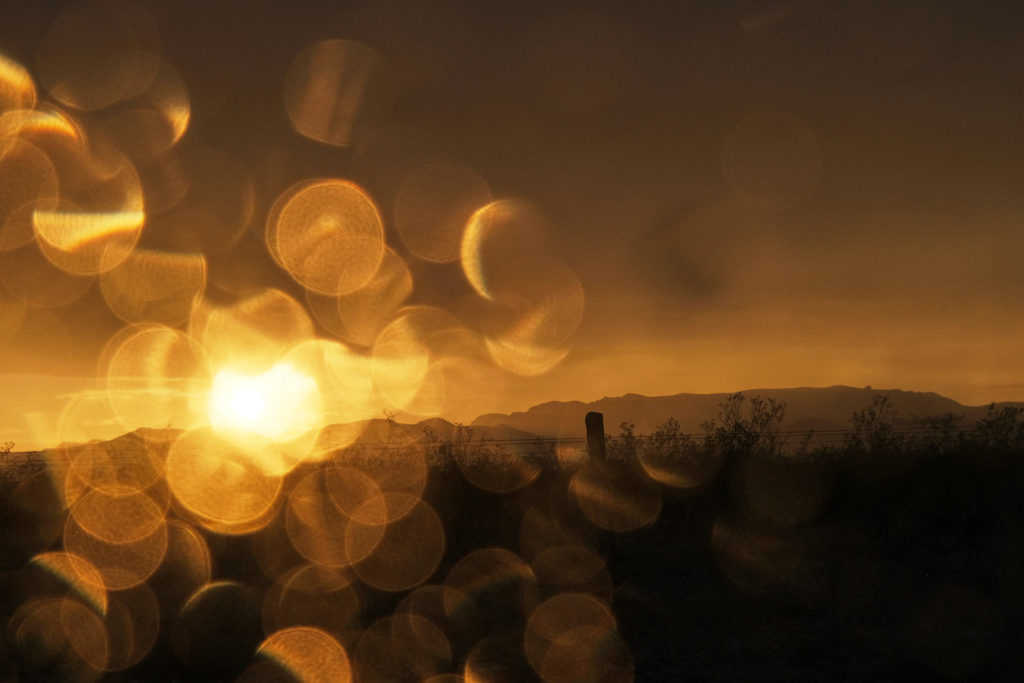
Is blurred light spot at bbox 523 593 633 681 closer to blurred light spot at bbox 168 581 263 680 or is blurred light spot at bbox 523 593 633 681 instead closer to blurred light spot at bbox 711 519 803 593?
blurred light spot at bbox 711 519 803 593

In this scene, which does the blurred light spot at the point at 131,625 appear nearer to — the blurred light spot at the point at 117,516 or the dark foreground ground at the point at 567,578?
the dark foreground ground at the point at 567,578

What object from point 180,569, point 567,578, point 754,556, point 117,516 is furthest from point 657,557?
point 117,516

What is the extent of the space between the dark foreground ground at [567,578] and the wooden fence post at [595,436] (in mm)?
650

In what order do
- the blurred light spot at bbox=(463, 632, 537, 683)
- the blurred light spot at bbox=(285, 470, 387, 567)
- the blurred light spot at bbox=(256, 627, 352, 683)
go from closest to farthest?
the blurred light spot at bbox=(463, 632, 537, 683) < the blurred light spot at bbox=(256, 627, 352, 683) < the blurred light spot at bbox=(285, 470, 387, 567)

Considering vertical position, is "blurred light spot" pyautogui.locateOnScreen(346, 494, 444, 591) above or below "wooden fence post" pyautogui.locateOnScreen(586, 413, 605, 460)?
below

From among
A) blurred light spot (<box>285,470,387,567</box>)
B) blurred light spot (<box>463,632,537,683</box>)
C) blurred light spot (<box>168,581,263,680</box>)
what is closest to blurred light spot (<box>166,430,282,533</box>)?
blurred light spot (<box>285,470,387,567</box>)

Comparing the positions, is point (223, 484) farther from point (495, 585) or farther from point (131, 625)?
point (495, 585)

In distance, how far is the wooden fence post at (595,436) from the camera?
13.4m

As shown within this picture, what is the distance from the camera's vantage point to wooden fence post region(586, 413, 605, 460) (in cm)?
1335

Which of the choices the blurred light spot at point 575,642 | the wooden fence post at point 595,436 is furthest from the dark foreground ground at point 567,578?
the wooden fence post at point 595,436

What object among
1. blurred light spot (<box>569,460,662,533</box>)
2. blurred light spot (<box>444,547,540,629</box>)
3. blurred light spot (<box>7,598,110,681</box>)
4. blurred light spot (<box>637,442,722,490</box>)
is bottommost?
blurred light spot (<box>7,598,110,681</box>)

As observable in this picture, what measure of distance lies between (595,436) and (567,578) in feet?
7.45

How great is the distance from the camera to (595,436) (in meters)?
13.4

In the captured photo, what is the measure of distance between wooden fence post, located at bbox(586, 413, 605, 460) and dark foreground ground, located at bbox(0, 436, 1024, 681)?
650 millimetres
